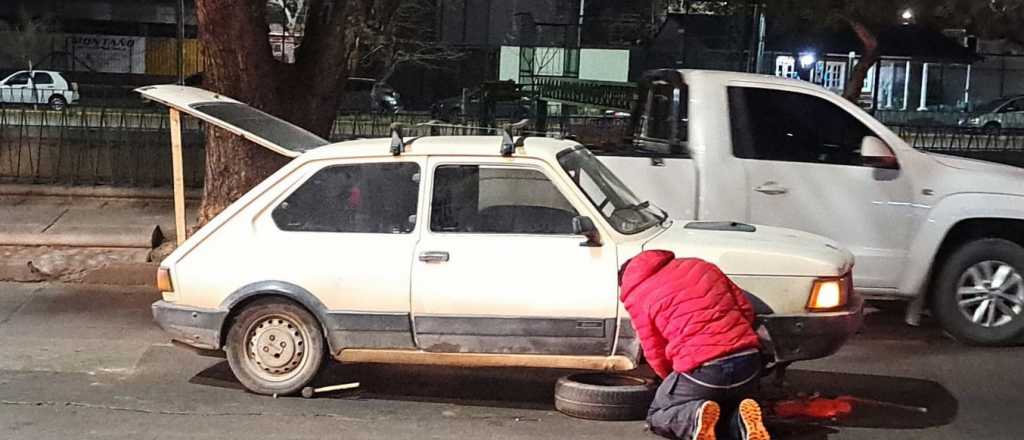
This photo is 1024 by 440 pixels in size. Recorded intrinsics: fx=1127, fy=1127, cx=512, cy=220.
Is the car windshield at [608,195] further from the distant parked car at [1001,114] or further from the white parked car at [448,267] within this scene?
the distant parked car at [1001,114]

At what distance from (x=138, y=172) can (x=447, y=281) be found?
8415 millimetres

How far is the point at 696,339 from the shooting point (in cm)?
563

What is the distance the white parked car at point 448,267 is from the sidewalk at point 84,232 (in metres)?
4.08

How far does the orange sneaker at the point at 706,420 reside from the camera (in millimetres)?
5500

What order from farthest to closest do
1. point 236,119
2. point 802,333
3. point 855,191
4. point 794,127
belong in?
point 794,127, point 855,191, point 236,119, point 802,333

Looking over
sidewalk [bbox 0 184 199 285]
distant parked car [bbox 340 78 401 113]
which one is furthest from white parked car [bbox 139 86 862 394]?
Answer: distant parked car [bbox 340 78 401 113]

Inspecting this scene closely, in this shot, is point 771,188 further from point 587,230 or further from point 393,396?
point 393,396

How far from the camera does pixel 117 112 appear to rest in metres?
14.1

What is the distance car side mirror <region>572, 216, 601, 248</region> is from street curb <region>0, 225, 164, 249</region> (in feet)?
20.1

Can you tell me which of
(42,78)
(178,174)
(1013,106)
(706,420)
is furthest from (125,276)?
(1013,106)

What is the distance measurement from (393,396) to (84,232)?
5.63 meters

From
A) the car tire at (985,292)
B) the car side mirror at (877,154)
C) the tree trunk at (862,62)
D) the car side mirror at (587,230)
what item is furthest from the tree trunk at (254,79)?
the tree trunk at (862,62)

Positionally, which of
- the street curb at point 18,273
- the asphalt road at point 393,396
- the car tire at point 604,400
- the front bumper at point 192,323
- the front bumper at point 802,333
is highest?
the front bumper at point 802,333

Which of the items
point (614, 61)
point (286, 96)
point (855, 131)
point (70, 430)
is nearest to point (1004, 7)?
point (614, 61)
